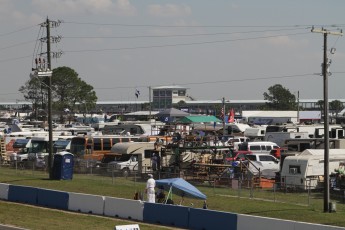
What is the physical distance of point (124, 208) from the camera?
28047 mm

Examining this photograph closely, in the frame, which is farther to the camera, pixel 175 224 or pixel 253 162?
pixel 253 162

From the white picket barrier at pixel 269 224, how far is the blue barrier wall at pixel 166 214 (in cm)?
299

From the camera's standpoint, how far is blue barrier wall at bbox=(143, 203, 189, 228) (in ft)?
83.7

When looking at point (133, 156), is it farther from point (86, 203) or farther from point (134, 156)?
point (86, 203)

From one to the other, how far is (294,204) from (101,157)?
2256 cm

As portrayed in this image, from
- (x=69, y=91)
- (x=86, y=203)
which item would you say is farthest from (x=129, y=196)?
(x=69, y=91)

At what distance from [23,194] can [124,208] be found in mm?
7915

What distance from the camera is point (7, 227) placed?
24.3 m

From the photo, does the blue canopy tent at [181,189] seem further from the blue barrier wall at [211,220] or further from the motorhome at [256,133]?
the motorhome at [256,133]

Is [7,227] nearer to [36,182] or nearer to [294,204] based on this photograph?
[294,204]

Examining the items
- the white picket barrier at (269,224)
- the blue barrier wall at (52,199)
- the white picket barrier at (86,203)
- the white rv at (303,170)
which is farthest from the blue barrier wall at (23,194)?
the white picket barrier at (269,224)

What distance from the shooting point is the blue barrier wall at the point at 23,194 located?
3319 cm

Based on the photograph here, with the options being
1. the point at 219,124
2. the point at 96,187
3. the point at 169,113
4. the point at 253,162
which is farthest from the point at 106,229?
the point at 219,124

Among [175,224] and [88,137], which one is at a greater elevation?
[88,137]
